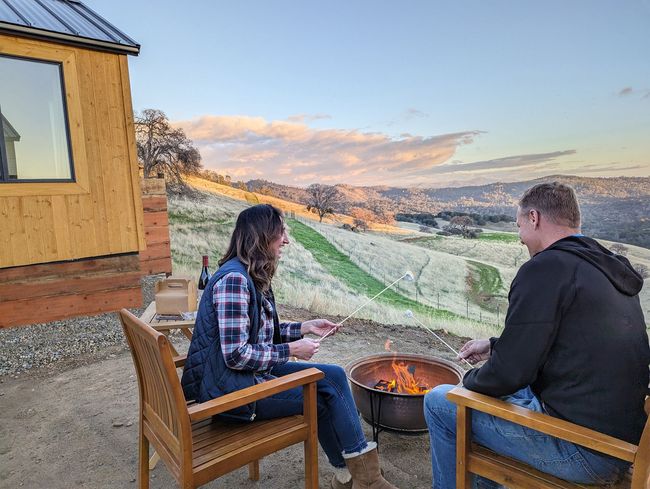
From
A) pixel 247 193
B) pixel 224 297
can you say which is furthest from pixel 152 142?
pixel 224 297

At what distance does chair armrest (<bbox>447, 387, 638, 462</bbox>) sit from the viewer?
132cm

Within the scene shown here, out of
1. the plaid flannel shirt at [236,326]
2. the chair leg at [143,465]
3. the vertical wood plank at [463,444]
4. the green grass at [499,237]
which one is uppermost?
the plaid flannel shirt at [236,326]

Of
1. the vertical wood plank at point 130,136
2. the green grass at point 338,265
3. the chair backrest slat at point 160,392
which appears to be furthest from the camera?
the green grass at point 338,265

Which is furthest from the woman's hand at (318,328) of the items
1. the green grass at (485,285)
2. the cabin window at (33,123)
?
the green grass at (485,285)

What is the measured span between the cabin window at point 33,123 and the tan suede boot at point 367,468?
5058mm

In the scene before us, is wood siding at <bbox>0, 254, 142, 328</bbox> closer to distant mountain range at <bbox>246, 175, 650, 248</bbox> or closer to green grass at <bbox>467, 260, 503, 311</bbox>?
distant mountain range at <bbox>246, 175, 650, 248</bbox>

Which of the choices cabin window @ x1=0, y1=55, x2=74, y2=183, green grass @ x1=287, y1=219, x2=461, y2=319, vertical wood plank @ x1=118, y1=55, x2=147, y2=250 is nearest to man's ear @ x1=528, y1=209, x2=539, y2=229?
vertical wood plank @ x1=118, y1=55, x2=147, y2=250

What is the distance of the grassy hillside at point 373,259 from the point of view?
10.9 metres

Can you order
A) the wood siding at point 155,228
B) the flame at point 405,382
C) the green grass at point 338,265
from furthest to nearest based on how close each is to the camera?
the green grass at point 338,265, the wood siding at point 155,228, the flame at point 405,382

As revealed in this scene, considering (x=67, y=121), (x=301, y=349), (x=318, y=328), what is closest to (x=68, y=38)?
(x=67, y=121)

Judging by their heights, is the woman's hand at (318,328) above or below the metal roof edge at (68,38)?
below

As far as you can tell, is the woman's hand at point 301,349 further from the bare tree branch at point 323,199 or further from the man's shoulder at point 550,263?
the bare tree branch at point 323,199

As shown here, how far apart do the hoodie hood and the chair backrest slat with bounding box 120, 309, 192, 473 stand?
1.45 metres

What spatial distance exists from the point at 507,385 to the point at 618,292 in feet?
1.64
